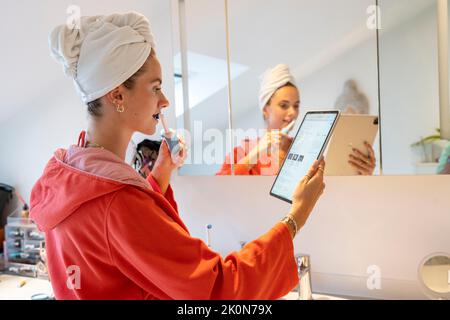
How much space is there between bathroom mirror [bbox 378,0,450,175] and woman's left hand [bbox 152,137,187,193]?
0.50m

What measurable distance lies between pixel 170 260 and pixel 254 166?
0.65m

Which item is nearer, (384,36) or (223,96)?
(384,36)

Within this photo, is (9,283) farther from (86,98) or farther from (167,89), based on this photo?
(86,98)

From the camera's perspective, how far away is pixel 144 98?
0.67 metres

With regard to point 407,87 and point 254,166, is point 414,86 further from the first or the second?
point 254,166

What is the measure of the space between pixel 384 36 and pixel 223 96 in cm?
47

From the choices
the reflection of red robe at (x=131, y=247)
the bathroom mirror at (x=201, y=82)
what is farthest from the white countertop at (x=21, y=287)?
the reflection of red robe at (x=131, y=247)

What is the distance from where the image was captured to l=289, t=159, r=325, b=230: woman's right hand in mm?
663

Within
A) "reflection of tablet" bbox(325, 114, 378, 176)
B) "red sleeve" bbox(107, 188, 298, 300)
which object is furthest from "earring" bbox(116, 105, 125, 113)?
"reflection of tablet" bbox(325, 114, 378, 176)

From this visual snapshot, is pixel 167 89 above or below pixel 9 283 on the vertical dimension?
above

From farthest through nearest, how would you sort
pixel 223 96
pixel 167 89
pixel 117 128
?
pixel 167 89 → pixel 223 96 → pixel 117 128

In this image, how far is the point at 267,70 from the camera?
3.67 feet

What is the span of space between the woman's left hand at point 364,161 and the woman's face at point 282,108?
0.65ft
